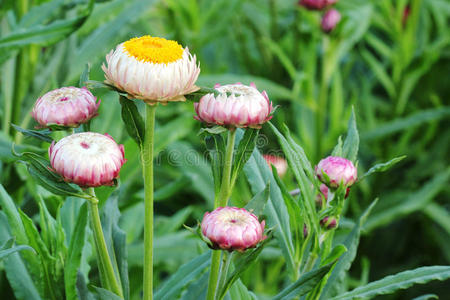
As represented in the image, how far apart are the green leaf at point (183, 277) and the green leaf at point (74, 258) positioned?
14 cm

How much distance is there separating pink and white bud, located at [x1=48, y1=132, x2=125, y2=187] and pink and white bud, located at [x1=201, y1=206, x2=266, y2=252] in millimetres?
140

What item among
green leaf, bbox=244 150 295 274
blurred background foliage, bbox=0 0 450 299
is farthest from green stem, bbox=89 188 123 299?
blurred background foliage, bbox=0 0 450 299

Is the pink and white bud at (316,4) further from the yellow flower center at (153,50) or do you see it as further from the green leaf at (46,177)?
the green leaf at (46,177)

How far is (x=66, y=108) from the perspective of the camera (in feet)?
2.49

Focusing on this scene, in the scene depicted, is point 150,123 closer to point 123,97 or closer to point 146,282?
point 123,97

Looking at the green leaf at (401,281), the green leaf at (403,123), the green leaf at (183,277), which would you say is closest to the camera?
the green leaf at (401,281)

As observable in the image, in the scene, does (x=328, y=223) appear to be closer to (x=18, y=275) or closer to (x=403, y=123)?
(x=18, y=275)

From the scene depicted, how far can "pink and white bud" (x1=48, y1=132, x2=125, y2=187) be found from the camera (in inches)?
27.2

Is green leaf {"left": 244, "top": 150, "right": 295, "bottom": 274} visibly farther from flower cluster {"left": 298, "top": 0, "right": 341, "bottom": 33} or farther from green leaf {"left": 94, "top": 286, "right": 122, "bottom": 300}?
flower cluster {"left": 298, "top": 0, "right": 341, "bottom": 33}

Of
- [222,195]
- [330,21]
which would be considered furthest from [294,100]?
[222,195]

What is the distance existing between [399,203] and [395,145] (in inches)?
9.5

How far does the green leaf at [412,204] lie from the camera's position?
184cm

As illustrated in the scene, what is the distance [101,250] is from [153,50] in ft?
0.87

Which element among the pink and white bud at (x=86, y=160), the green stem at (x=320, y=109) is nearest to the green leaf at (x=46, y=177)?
the pink and white bud at (x=86, y=160)
